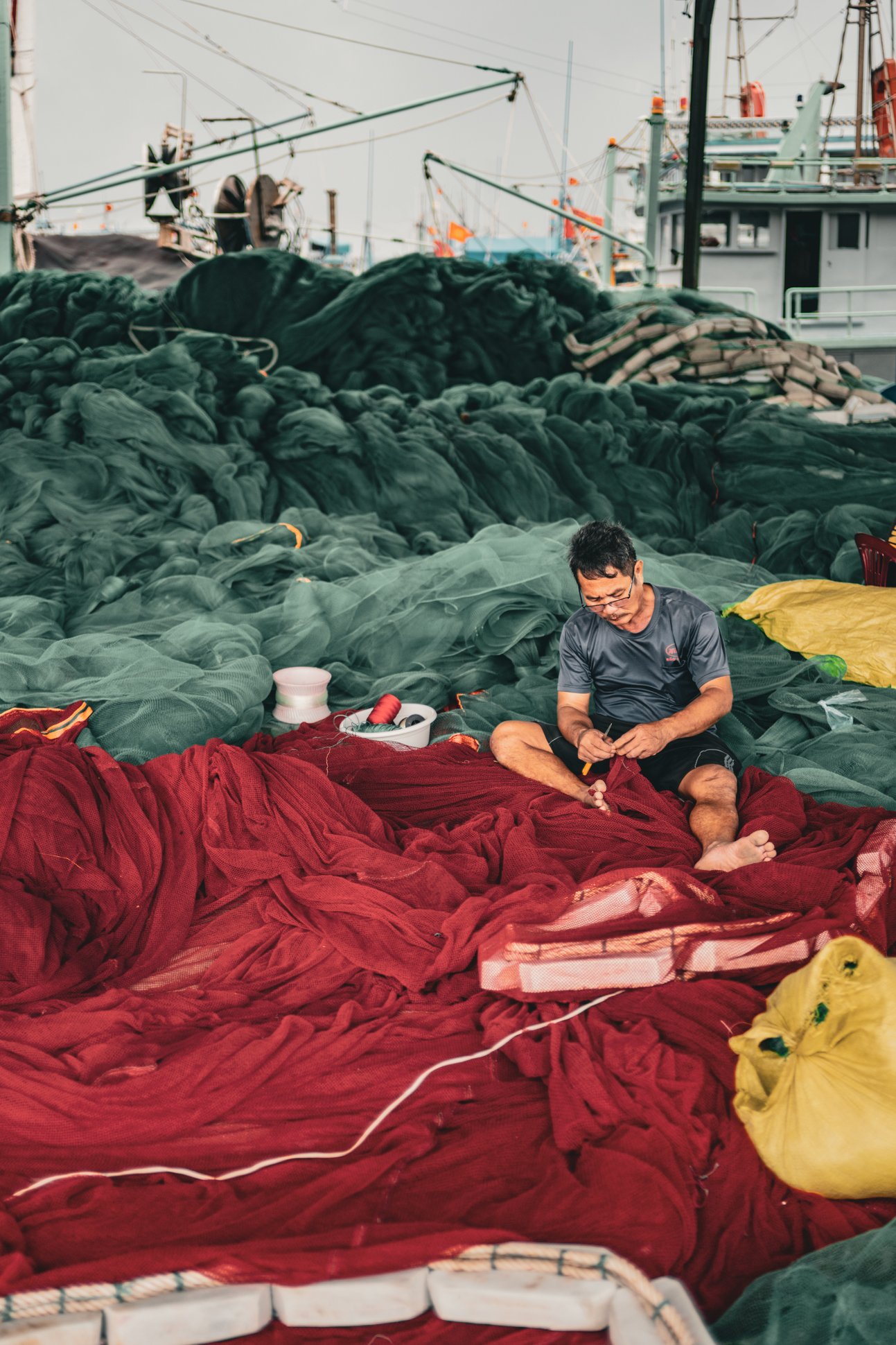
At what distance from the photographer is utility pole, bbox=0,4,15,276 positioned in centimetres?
752

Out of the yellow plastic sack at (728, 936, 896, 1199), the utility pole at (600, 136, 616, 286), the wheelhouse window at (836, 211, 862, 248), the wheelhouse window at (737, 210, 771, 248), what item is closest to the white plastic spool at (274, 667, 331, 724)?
the yellow plastic sack at (728, 936, 896, 1199)

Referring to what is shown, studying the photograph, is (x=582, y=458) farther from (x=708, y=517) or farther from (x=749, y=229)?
(x=749, y=229)

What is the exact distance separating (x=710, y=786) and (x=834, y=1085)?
132cm

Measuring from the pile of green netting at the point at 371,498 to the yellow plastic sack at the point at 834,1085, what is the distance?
138cm

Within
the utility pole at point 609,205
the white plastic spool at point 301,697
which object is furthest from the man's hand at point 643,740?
the utility pole at point 609,205

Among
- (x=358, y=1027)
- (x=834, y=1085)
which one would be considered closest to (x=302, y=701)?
(x=358, y=1027)

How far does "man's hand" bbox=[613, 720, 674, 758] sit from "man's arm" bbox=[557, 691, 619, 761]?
0.08 feet

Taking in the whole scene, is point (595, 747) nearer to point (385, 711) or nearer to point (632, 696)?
point (632, 696)

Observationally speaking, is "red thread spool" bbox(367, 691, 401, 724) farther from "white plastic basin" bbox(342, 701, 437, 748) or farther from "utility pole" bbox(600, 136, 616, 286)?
"utility pole" bbox(600, 136, 616, 286)

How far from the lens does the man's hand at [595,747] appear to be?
307cm

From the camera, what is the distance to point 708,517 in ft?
20.9

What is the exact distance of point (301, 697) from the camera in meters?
3.95

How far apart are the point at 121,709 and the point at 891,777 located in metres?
2.58

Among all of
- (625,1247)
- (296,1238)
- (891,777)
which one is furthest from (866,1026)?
(891,777)
